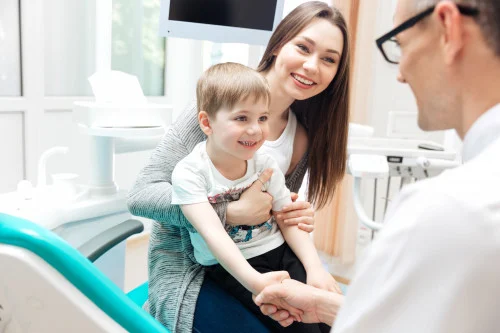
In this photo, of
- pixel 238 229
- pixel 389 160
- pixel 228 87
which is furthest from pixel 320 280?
pixel 389 160

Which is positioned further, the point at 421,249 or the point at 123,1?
the point at 123,1

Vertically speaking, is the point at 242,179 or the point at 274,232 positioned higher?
the point at 242,179

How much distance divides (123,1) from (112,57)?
37 centimetres

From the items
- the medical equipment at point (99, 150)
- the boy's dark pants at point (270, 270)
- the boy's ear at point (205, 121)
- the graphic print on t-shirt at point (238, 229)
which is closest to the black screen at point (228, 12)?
the medical equipment at point (99, 150)

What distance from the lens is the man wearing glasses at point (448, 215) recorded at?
50 cm

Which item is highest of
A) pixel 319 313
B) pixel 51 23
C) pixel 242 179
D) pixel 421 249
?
pixel 51 23

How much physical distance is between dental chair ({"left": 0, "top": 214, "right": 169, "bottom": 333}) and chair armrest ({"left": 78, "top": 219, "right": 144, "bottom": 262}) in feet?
1.29

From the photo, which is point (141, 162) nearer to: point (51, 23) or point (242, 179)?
point (51, 23)

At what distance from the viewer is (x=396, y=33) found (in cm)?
70

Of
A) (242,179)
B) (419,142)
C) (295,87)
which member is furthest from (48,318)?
(419,142)

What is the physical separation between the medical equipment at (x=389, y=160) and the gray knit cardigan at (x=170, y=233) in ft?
2.32

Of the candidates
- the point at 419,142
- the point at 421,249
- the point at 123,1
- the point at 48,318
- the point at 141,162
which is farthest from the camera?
the point at 141,162

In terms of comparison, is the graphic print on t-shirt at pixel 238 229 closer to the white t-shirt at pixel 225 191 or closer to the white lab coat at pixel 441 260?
the white t-shirt at pixel 225 191

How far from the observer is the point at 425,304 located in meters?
0.52
